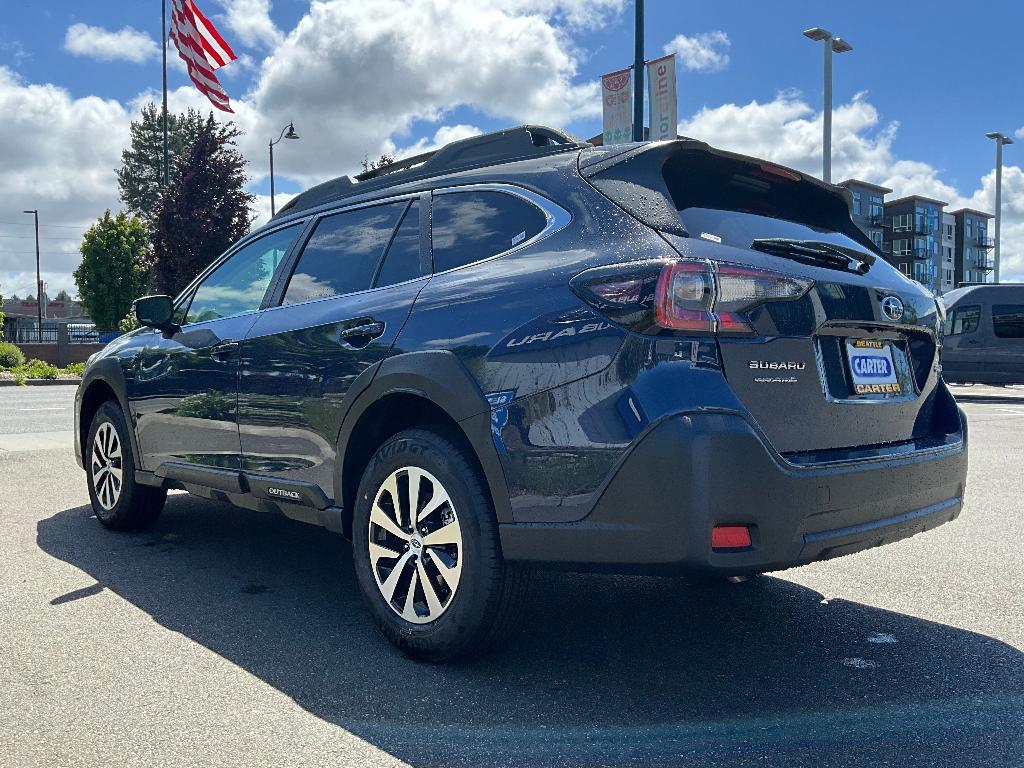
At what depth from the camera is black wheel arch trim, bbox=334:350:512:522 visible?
9.84 ft

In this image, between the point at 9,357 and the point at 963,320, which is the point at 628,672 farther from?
the point at 9,357

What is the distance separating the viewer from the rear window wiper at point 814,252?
3.05 metres

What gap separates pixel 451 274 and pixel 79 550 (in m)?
2.78

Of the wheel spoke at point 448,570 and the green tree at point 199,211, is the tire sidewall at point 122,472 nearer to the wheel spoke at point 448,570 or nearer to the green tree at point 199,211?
the wheel spoke at point 448,570

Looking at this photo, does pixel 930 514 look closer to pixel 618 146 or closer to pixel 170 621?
pixel 618 146

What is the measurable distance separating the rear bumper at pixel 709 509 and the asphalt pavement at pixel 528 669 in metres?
0.48

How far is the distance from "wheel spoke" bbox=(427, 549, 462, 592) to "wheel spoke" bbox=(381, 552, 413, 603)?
0.13 meters

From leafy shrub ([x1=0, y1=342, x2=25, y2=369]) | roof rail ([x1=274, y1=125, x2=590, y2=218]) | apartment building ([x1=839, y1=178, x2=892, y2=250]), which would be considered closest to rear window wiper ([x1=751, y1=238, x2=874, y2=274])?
roof rail ([x1=274, y1=125, x2=590, y2=218])

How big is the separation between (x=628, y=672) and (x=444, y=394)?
1.11 metres

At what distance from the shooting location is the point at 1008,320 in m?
18.4

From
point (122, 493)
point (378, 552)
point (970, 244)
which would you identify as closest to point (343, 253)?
point (378, 552)

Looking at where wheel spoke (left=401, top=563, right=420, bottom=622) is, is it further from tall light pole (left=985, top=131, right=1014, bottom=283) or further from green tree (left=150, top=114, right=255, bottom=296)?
tall light pole (left=985, top=131, right=1014, bottom=283)

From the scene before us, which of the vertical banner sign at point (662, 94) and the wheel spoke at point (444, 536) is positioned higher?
the vertical banner sign at point (662, 94)

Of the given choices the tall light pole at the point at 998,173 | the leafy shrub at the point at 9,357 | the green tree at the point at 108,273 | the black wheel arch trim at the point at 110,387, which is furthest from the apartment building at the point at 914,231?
the black wheel arch trim at the point at 110,387
